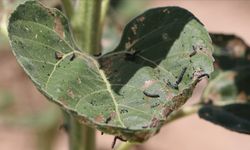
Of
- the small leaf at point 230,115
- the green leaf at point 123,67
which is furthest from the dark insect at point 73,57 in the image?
the small leaf at point 230,115

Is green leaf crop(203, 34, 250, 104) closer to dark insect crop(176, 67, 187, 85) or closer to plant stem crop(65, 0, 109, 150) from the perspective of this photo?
plant stem crop(65, 0, 109, 150)

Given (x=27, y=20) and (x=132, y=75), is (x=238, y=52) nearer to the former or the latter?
(x=132, y=75)

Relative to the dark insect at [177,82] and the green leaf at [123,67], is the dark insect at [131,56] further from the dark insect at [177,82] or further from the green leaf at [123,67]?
the dark insect at [177,82]

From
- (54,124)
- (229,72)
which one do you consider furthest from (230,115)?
(54,124)

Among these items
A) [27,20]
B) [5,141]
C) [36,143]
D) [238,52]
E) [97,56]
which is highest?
[27,20]

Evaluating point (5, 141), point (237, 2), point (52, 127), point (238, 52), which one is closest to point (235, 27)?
point (237, 2)

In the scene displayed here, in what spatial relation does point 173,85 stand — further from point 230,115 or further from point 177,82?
point 230,115
